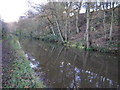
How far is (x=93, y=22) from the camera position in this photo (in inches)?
903

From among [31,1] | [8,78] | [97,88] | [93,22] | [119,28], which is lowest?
[97,88]

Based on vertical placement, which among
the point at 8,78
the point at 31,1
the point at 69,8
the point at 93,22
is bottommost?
the point at 8,78

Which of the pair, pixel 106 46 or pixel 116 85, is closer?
pixel 116 85

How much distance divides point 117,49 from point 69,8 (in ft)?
36.7

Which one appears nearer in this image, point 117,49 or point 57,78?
point 57,78

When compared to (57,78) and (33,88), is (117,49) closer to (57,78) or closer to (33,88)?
(57,78)

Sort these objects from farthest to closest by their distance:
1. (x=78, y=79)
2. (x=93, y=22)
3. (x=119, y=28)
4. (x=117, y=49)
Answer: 1. (x=93, y=22)
2. (x=119, y=28)
3. (x=117, y=49)
4. (x=78, y=79)

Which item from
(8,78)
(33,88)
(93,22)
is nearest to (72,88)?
(33,88)

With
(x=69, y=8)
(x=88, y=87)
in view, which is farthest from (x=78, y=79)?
(x=69, y=8)

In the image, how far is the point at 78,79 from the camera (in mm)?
5695

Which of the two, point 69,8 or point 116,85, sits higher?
point 69,8

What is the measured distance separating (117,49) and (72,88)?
9256mm

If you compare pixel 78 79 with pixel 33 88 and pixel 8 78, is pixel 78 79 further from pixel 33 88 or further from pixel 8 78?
pixel 8 78

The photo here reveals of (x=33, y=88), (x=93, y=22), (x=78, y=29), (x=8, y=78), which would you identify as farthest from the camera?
(x=78, y=29)
